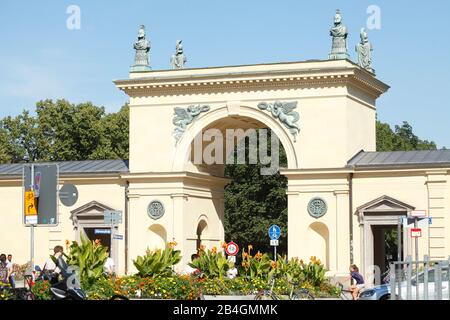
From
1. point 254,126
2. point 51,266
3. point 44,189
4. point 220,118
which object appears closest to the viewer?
point 44,189

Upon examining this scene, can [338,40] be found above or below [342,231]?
above

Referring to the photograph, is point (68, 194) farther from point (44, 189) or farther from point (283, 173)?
point (283, 173)

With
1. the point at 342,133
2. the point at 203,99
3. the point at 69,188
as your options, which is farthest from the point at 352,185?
the point at 69,188

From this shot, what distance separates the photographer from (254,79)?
4075cm

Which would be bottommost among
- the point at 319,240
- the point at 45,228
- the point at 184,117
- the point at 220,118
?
the point at 319,240

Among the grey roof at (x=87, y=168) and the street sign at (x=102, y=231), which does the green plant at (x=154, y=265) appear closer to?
the street sign at (x=102, y=231)

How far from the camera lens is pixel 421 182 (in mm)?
38000

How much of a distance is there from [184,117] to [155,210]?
14.5 feet

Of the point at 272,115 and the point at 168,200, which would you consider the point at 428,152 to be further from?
the point at 168,200

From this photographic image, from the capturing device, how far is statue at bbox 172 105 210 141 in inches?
1656

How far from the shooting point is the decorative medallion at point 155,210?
42562mm

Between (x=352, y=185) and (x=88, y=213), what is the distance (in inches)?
501

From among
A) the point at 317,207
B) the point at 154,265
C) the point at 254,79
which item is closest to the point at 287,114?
the point at 254,79

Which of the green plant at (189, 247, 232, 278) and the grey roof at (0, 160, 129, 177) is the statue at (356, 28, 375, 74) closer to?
the grey roof at (0, 160, 129, 177)
